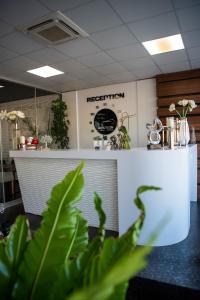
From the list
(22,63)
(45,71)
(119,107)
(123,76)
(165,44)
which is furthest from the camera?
(119,107)

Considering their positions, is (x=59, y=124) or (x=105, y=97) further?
(x=59, y=124)

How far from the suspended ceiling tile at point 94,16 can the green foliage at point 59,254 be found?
2.50 meters

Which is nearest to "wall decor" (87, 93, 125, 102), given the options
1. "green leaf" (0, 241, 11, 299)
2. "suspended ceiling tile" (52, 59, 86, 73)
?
"suspended ceiling tile" (52, 59, 86, 73)

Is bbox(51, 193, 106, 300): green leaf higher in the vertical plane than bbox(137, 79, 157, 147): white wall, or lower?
lower

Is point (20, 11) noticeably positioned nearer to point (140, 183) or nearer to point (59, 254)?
point (140, 183)

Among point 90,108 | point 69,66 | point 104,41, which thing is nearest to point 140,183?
point 104,41

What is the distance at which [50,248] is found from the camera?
27.1 inches

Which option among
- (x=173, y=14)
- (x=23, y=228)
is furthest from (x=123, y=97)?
(x=23, y=228)

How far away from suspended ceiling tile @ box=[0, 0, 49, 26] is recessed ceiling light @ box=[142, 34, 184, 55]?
1.72m

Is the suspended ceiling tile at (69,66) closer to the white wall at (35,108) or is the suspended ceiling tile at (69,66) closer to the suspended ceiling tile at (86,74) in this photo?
the suspended ceiling tile at (86,74)

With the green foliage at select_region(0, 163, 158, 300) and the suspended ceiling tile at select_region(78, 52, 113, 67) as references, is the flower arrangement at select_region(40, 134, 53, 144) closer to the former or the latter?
the suspended ceiling tile at select_region(78, 52, 113, 67)

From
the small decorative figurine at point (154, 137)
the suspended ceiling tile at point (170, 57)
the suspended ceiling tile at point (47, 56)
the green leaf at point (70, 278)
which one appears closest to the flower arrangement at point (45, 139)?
the suspended ceiling tile at point (47, 56)

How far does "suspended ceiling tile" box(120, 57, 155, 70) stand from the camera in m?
4.45

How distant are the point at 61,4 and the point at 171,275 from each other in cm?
292
